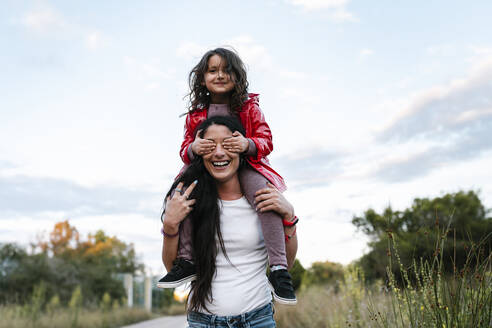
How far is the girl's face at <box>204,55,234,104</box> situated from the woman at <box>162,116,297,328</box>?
0.35 metres

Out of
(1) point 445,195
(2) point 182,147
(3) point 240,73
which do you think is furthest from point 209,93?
(1) point 445,195

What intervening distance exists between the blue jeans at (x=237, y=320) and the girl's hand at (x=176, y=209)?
1.52 feet

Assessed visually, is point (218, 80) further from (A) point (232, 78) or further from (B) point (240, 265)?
(B) point (240, 265)

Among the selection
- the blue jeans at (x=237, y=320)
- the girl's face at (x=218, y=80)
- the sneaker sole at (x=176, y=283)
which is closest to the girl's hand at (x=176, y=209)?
the sneaker sole at (x=176, y=283)

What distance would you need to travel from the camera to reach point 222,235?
97.4 inches

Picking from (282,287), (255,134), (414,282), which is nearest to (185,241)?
(282,287)

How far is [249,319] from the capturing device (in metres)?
2.35

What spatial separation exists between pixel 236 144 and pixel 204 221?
1.48ft

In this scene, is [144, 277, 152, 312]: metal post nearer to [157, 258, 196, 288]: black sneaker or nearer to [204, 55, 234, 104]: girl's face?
[204, 55, 234, 104]: girl's face

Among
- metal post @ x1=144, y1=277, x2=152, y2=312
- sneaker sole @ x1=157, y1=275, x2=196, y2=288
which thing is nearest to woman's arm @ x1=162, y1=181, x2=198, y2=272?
sneaker sole @ x1=157, y1=275, x2=196, y2=288

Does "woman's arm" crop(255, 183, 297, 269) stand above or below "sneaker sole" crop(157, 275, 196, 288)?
above

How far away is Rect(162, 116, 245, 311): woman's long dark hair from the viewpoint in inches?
94.1

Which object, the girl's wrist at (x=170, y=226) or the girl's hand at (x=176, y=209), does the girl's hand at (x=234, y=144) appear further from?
the girl's wrist at (x=170, y=226)

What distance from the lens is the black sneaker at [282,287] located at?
250 cm
